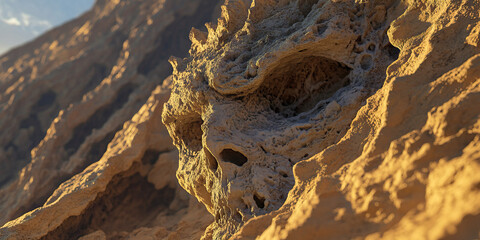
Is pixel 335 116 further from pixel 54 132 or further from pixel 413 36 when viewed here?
pixel 54 132

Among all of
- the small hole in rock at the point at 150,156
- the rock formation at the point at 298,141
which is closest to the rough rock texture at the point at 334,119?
the rock formation at the point at 298,141

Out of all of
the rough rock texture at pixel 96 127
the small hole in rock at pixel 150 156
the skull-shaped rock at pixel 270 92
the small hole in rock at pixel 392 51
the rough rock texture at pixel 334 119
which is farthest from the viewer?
the small hole in rock at pixel 150 156

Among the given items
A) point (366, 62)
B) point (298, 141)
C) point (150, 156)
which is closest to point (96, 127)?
point (150, 156)

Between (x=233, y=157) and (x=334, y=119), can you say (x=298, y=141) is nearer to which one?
(x=334, y=119)

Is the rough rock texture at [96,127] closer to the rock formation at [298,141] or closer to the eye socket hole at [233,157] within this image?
the rock formation at [298,141]

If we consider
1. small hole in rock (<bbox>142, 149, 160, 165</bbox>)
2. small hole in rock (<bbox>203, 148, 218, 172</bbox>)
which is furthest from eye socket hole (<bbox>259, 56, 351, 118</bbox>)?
small hole in rock (<bbox>142, 149, 160, 165</bbox>)
